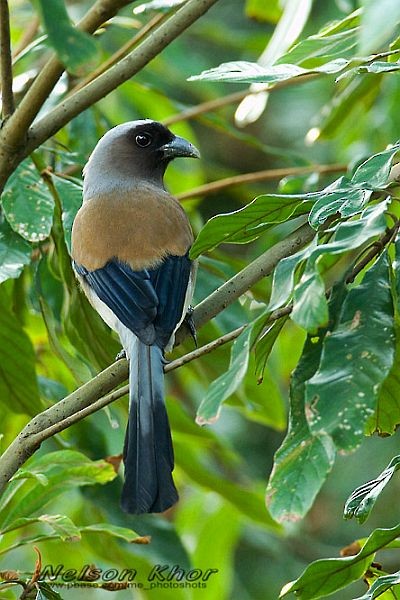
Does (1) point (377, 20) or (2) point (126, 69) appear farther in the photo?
(2) point (126, 69)

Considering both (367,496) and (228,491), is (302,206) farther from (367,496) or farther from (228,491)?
(228,491)

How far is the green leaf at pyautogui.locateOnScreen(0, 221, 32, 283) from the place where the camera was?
2.76 meters

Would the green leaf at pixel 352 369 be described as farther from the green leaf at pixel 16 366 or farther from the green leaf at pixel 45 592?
the green leaf at pixel 16 366

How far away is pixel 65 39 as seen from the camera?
1.47 metres

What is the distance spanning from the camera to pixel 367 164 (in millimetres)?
2047

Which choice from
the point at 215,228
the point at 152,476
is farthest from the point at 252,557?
the point at 215,228

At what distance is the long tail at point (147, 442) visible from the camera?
2385mm

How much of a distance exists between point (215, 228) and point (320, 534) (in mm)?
5516

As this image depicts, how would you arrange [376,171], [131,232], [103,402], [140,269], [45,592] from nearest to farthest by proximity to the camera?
[376,171] → [103,402] → [45,592] → [140,269] → [131,232]

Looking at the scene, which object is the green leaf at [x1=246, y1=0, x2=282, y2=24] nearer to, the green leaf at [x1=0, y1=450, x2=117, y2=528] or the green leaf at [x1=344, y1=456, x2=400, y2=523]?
the green leaf at [x1=0, y1=450, x2=117, y2=528]

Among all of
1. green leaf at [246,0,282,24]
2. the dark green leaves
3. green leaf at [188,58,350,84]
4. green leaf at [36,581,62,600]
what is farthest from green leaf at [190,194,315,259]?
green leaf at [246,0,282,24]

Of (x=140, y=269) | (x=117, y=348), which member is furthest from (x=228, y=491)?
(x=140, y=269)

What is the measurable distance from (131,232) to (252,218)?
1206 millimetres

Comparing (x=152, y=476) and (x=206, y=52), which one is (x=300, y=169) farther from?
(x=206, y=52)
